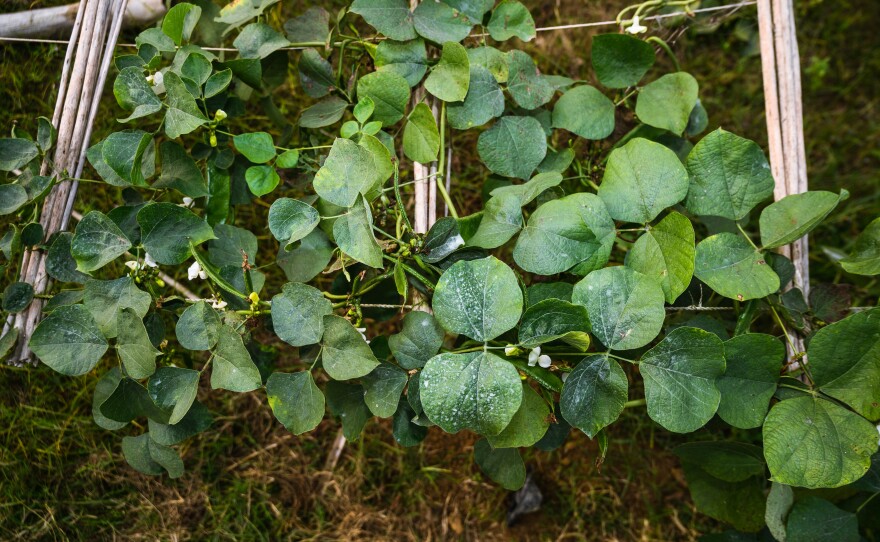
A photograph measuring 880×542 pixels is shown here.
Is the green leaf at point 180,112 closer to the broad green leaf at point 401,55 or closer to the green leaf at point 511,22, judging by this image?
the broad green leaf at point 401,55

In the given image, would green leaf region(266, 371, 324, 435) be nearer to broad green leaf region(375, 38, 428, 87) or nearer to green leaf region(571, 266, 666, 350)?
green leaf region(571, 266, 666, 350)

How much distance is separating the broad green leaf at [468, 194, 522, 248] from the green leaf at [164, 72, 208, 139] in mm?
497

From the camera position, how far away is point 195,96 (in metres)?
1.11

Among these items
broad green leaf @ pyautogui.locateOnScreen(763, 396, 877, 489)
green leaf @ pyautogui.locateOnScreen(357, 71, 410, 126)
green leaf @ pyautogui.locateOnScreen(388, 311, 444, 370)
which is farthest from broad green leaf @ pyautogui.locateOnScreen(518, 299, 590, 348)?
green leaf @ pyautogui.locateOnScreen(357, 71, 410, 126)

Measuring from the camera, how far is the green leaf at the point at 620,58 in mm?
1187

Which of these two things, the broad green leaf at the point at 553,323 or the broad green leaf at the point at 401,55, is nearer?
the broad green leaf at the point at 553,323

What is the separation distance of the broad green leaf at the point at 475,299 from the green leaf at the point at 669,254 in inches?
10.6

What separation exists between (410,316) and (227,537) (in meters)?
0.91

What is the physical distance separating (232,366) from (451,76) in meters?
0.63

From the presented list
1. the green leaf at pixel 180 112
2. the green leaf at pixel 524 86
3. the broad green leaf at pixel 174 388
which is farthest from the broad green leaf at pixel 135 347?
the green leaf at pixel 524 86

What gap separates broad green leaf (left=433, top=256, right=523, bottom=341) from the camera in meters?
0.96

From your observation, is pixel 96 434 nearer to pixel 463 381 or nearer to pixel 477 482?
pixel 477 482

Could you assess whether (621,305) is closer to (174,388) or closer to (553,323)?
(553,323)

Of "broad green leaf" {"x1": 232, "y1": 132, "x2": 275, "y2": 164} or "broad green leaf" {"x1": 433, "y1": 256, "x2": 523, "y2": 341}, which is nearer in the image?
"broad green leaf" {"x1": 433, "y1": 256, "x2": 523, "y2": 341}
